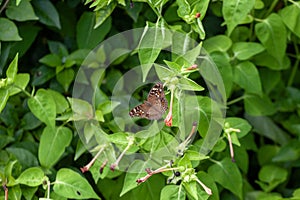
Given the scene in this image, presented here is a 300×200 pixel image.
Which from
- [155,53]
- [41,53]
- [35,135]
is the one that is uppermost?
[155,53]

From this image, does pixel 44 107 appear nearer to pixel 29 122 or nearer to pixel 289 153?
pixel 29 122

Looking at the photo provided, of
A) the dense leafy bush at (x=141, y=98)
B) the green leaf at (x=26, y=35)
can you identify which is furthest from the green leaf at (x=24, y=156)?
the green leaf at (x=26, y=35)

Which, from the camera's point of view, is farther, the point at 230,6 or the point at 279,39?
the point at 279,39

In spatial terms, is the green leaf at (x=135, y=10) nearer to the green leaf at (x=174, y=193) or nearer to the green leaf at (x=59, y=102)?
the green leaf at (x=59, y=102)

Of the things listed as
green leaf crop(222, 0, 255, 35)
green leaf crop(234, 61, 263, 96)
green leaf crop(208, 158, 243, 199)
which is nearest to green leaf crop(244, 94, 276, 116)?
green leaf crop(234, 61, 263, 96)

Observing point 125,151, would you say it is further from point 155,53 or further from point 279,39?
point 279,39

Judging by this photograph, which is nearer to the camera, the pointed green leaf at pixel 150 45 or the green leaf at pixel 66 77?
the pointed green leaf at pixel 150 45

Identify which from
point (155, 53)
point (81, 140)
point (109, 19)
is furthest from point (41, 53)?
point (155, 53)
